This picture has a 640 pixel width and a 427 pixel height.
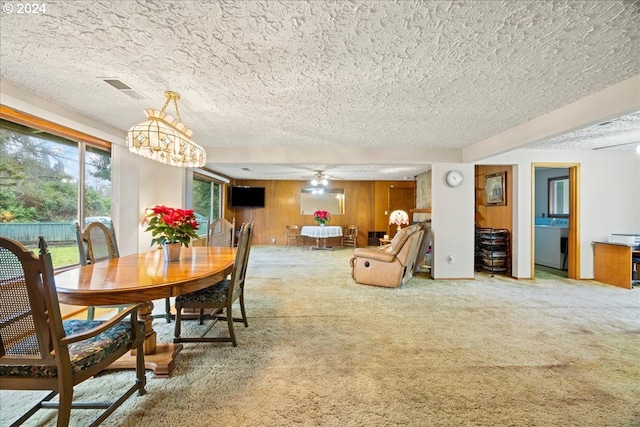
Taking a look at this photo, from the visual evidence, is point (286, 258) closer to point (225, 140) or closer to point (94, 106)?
point (225, 140)

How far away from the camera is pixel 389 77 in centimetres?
209

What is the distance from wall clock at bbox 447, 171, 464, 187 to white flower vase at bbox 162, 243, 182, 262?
14.1ft

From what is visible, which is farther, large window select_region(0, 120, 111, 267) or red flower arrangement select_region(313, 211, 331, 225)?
red flower arrangement select_region(313, 211, 331, 225)

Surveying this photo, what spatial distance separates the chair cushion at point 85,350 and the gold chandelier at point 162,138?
1.37m

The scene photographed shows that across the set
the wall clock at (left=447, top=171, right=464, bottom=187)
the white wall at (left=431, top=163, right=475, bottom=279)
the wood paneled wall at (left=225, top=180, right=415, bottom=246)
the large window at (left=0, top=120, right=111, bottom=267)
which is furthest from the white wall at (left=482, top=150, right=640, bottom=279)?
the large window at (left=0, top=120, right=111, bottom=267)

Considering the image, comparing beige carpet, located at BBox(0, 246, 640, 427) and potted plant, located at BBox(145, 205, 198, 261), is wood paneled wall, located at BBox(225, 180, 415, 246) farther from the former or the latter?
potted plant, located at BBox(145, 205, 198, 261)

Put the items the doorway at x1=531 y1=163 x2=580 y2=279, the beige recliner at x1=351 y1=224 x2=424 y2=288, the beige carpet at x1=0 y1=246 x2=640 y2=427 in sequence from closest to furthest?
the beige carpet at x1=0 y1=246 x2=640 y2=427 → the beige recliner at x1=351 y1=224 x2=424 y2=288 → the doorway at x1=531 y1=163 x2=580 y2=279

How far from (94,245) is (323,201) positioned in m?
7.10

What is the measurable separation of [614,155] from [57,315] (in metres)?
7.45

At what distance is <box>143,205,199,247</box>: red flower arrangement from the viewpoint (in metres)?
2.16

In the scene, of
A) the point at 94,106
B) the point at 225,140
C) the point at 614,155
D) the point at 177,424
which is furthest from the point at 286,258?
the point at 614,155

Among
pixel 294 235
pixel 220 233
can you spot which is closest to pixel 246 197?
pixel 294 235

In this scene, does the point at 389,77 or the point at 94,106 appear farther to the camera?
the point at 94,106

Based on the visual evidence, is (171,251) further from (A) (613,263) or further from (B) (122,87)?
(A) (613,263)
